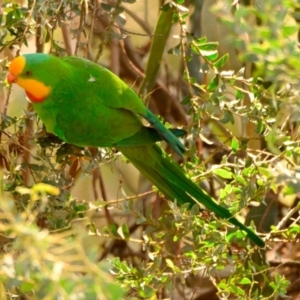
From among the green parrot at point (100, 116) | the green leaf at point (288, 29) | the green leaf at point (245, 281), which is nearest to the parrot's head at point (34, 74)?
the green parrot at point (100, 116)

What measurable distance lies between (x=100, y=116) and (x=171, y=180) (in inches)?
5.4

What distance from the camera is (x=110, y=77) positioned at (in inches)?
31.0

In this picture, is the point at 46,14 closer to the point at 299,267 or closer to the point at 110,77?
the point at 110,77

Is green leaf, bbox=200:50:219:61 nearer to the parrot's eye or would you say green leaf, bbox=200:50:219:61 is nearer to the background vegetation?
the background vegetation

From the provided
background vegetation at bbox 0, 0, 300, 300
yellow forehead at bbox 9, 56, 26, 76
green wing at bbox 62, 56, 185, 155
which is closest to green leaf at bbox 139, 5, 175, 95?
background vegetation at bbox 0, 0, 300, 300

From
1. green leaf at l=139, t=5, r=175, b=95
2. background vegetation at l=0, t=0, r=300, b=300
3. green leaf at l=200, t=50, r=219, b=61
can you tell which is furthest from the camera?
green leaf at l=139, t=5, r=175, b=95

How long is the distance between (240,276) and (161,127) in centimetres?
23

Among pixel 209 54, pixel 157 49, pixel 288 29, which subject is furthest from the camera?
pixel 157 49

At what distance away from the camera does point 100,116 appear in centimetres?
77

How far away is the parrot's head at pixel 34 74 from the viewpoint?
2.39 ft

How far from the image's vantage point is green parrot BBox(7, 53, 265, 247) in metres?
0.74

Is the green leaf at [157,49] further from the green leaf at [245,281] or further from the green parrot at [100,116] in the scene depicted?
the green leaf at [245,281]

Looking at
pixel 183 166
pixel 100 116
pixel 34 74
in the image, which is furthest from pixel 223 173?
pixel 34 74

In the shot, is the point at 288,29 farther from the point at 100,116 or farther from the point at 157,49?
the point at 157,49
